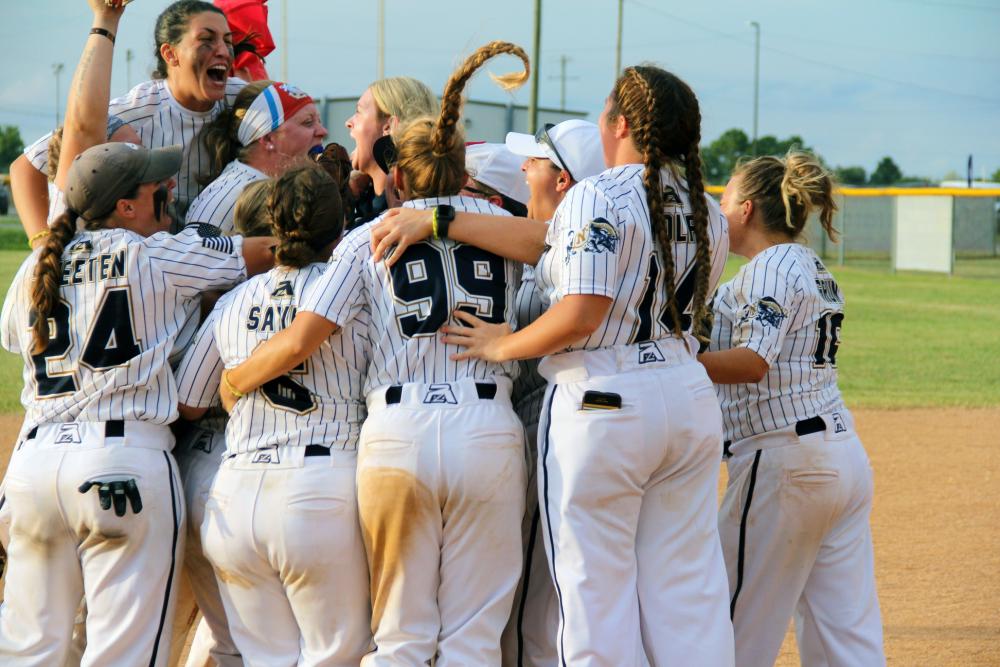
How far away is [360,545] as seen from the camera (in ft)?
10.7

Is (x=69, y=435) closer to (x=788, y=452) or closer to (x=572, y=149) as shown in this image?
(x=572, y=149)

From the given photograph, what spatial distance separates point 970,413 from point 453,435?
986cm

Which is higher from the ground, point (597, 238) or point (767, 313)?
point (597, 238)

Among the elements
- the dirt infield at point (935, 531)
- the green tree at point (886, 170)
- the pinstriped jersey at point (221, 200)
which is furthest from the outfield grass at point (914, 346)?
the green tree at point (886, 170)

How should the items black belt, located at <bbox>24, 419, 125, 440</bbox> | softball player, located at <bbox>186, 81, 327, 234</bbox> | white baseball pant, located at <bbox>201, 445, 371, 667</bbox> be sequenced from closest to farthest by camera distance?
white baseball pant, located at <bbox>201, 445, 371, 667</bbox> → black belt, located at <bbox>24, 419, 125, 440</bbox> → softball player, located at <bbox>186, 81, 327, 234</bbox>

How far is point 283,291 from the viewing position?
3344 millimetres

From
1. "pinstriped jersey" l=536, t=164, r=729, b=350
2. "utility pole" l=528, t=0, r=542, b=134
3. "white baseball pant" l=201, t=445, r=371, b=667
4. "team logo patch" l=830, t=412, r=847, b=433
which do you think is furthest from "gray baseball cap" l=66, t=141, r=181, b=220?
"utility pole" l=528, t=0, r=542, b=134

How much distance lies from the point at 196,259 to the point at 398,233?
65 centimetres

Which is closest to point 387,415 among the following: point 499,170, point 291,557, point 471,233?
point 291,557

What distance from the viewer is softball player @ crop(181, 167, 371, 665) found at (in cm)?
320

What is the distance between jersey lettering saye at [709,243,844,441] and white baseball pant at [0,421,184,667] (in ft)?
6.08

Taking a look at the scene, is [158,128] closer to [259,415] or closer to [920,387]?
[259,415]

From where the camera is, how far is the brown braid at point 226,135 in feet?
13.4

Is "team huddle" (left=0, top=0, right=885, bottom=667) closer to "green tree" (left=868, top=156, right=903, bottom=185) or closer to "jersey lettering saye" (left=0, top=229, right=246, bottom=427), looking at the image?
"jersey lettering saye" (left=0, top=229, right=246, bottom=427)
